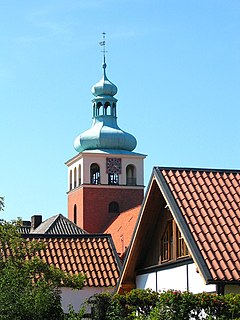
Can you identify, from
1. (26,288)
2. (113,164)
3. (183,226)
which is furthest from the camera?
(113,164)

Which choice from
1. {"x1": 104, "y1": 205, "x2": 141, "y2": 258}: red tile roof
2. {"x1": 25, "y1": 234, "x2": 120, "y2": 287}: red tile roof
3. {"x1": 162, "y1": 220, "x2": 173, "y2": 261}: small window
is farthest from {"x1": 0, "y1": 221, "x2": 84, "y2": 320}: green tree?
{"x1": 104, "y1": 205, "x2": 141, "y2": 258}: red tile roof

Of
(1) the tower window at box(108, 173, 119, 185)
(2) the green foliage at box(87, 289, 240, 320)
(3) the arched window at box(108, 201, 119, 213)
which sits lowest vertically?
(2) the green foliage at box(87, 289, 240, 320)

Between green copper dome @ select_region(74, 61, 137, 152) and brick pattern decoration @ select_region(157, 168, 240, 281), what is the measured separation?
183 feet

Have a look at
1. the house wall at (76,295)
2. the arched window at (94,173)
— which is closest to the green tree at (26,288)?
the house wall at (76,295)

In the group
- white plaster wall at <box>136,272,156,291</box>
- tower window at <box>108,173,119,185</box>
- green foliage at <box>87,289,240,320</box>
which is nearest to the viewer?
green foliage at <box>87,289,240,320</box>

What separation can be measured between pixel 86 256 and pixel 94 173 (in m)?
52.1

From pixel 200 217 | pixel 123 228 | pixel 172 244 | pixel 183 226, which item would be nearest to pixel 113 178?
pixel 123 228

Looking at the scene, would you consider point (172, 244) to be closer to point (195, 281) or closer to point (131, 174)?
point (195, 281)

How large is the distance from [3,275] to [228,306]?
6872mm

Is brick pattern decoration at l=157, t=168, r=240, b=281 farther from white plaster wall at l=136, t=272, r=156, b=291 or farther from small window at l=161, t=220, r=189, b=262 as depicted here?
white plaster wall at l=136, t=272, r=156, b=291

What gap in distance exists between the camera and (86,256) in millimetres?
31375

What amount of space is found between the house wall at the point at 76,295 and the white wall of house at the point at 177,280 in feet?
9.09

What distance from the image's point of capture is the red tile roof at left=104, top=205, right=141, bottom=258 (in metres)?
63.5

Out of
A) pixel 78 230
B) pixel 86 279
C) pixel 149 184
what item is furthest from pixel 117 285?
pixel 78 230
